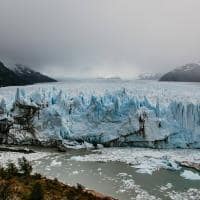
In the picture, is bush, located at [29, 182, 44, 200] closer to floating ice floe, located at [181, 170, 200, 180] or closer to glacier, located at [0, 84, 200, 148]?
floating ice floe, located at [181, 170, 200, 180]

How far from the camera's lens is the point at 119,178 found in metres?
16.8

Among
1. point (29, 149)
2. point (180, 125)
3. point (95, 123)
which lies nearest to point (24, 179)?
point (29, 149)

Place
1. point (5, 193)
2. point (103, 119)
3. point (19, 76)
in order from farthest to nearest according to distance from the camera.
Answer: point (19, 76), point (103, 119), point (5, 193)

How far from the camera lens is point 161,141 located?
2295cm

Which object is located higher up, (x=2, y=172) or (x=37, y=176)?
(x=2, y=172)

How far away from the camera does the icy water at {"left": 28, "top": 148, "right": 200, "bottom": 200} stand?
14.9m

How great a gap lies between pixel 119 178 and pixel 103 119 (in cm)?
700

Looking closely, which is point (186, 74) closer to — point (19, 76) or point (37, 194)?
point (19, 76)

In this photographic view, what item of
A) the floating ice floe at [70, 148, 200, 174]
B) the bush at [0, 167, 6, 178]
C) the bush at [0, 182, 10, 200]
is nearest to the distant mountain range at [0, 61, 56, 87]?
the floating ice floe at [70, 148, 200, 174]

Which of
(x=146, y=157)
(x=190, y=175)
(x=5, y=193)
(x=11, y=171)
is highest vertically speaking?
(x=5, y=193)

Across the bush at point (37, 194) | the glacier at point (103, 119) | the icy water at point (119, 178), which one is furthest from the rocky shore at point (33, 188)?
the glacier at point (103, 119)

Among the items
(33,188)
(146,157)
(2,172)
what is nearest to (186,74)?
(146,157)

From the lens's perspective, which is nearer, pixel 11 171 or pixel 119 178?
pixel 11 171

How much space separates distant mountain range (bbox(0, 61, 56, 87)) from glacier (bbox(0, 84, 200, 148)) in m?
26.8
